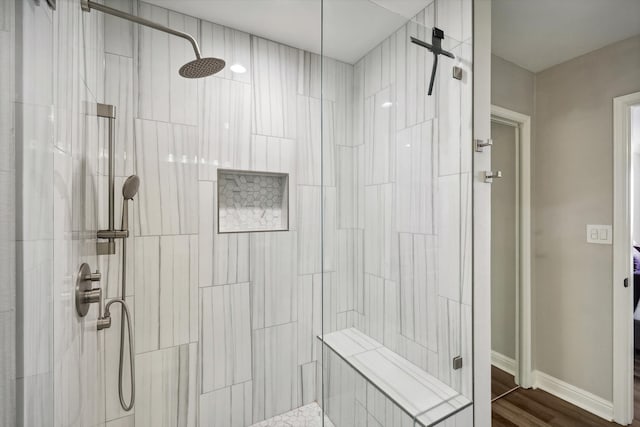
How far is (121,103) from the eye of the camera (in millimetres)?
1416

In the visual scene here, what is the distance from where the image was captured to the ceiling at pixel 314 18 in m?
1.05

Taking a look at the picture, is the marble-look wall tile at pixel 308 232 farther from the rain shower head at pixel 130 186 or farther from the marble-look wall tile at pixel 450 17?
the marble-look wall tile at pixel 450 17

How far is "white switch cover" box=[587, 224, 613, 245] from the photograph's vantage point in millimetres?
1843

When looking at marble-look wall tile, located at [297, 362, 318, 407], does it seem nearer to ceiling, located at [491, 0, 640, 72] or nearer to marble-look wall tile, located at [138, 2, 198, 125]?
marble-look wall tile, located at [138, 2, 198, 125]

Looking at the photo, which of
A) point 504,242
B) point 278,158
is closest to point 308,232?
point 278,158

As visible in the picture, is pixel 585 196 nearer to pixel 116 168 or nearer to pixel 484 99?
pixel 484 99

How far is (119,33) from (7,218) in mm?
1502

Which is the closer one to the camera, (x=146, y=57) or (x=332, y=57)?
(x=332, y=57)

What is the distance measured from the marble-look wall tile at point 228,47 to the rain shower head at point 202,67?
1.68 feet

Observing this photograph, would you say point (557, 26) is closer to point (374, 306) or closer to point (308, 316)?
point (374, 306)

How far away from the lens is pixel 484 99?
1.35 meters

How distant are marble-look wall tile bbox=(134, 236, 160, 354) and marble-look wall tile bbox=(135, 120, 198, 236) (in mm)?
83

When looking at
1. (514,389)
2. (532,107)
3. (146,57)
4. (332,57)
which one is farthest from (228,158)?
(514,389)

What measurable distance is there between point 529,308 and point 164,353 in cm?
265
